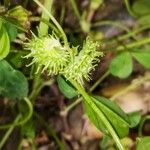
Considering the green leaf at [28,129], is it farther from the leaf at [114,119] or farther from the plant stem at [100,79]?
the leaf at [114,119]

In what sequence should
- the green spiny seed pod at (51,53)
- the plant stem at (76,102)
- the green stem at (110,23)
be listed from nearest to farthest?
the green spiny seed pod at (51,53) < the plant stem at (76,102) < the green stem at (110,23)

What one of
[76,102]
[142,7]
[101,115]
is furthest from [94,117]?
[142,7]

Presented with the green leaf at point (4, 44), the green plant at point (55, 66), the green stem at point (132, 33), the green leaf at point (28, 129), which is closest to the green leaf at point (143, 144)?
the green plant at point (55, 66)

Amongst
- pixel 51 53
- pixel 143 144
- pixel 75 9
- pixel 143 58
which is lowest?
pixel 143 144

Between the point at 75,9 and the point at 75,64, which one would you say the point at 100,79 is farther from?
the point at 75,64

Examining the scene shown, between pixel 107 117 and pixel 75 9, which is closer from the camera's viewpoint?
pixel 107 117

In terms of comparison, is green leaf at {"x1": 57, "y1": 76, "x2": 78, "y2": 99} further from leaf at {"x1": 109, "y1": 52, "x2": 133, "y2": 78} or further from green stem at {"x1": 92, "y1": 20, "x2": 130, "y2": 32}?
green stem at {"x1": 92, "y1": 20, "x2": 130, "y2": 32}

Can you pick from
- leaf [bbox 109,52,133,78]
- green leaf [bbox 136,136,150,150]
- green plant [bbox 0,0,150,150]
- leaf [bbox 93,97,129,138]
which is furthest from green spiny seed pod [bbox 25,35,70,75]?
leaf [bbox 109,52,133,78]
